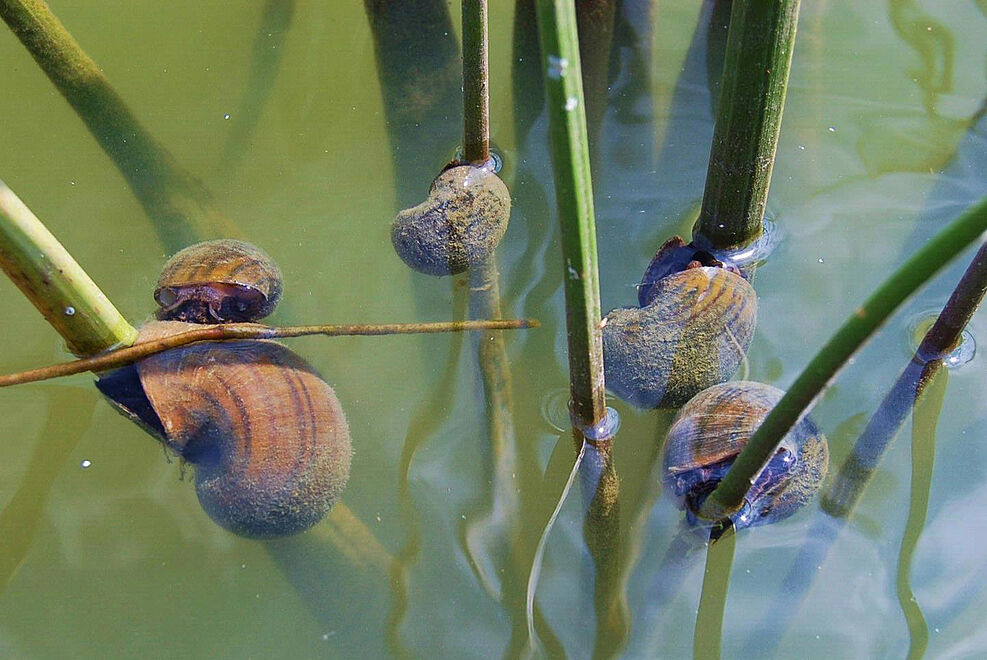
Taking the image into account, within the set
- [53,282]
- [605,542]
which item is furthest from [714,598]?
[53,282]

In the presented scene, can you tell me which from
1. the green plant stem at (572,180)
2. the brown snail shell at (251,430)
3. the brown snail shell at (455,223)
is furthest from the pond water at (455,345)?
the green plant stem at (572,180)

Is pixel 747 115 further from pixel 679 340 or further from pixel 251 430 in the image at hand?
pixel 251 430

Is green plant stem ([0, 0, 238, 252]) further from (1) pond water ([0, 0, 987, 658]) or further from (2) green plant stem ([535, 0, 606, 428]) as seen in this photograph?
(2) green plant stem ([535, 0, 606, 428])

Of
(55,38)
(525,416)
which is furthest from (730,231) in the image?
(55,38)

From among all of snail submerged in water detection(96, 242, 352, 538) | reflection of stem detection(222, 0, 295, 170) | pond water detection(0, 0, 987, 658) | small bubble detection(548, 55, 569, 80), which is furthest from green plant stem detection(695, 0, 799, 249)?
reflection of stem detection(222, 0, 295, 170)

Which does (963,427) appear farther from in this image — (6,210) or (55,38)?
(55,38)

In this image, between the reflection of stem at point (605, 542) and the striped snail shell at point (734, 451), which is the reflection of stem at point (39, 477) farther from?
the striped snail shell at point (734, 451)
